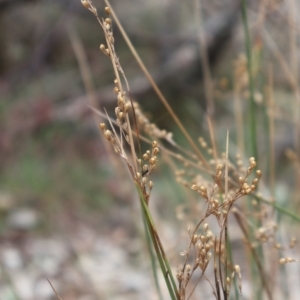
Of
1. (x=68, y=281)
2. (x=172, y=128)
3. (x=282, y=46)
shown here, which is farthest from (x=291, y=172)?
(x=68, y=281)

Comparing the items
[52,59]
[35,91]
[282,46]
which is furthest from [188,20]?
[35,91]

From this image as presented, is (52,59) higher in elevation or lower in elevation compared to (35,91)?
higher

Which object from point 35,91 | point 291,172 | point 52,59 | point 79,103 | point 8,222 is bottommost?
point 8,222

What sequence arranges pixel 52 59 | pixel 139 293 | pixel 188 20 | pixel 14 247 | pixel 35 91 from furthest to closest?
pixel 188 20
pixel 52 59
pixel 35 91
pixel 14 247
pixel 139 293

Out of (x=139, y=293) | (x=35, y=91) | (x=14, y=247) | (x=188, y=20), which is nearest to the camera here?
(x=139, y=293)

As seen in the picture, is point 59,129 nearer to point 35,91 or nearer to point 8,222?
point 35,91

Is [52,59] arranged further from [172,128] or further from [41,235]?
[41,235]

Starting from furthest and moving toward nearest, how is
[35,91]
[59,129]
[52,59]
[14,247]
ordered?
1. [52,59]
2. [35,91]
3. [59,129]
4. [14,247]

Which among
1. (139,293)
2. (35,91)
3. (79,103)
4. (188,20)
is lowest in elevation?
(139,293)

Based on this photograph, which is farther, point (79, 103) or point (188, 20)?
point (188, 20)
